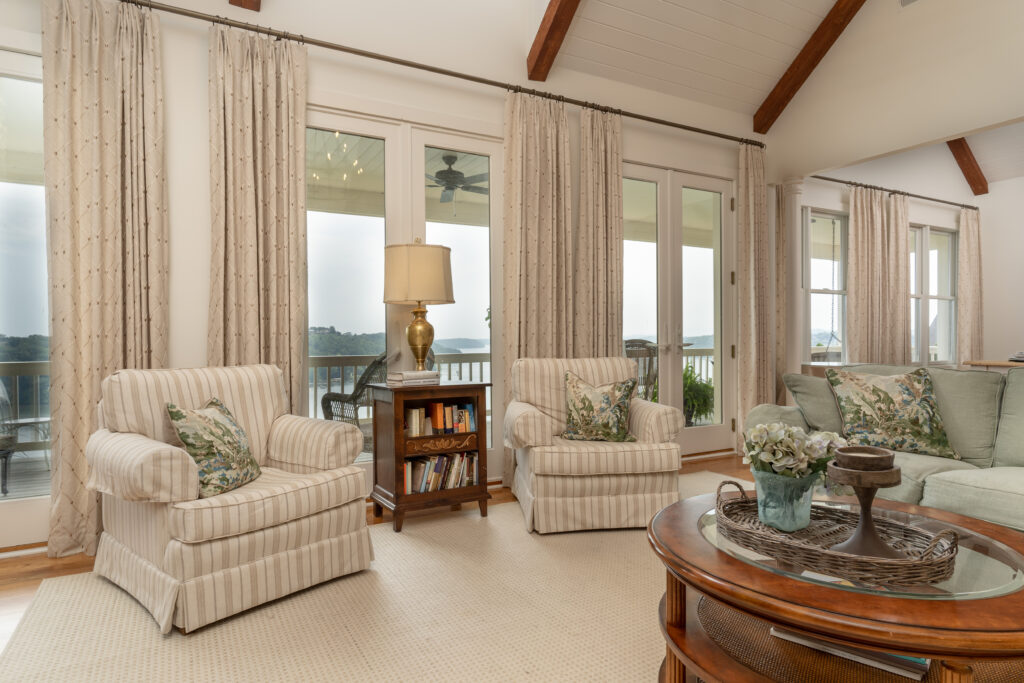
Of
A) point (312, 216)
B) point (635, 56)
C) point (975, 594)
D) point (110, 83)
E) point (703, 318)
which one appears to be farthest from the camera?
point (703, 318)

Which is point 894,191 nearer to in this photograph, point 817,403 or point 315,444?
point 817,403

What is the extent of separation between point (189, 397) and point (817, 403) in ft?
9.73

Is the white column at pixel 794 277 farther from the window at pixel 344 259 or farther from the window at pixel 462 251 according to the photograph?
the window at pixel 344 259

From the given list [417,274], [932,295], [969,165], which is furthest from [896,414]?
[969,165]

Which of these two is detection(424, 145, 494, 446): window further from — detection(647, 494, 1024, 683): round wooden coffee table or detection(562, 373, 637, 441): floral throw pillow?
detection(647, 494, 1024, 683): round wooden coffee table

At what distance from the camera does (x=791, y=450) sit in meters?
1.49

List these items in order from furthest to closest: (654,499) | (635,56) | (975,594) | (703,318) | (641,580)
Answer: (703,318)
(635,56)
(654,499)
(641,580)
(975,594)

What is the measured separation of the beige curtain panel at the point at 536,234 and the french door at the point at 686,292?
694 millimetres

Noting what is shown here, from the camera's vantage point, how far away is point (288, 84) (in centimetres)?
319

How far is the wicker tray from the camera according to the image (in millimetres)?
1264

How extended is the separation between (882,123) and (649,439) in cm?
336

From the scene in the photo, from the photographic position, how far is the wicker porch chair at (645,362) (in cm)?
453

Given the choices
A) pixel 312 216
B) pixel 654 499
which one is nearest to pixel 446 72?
pixel 312 216

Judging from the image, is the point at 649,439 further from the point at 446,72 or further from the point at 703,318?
the point at 446,72
